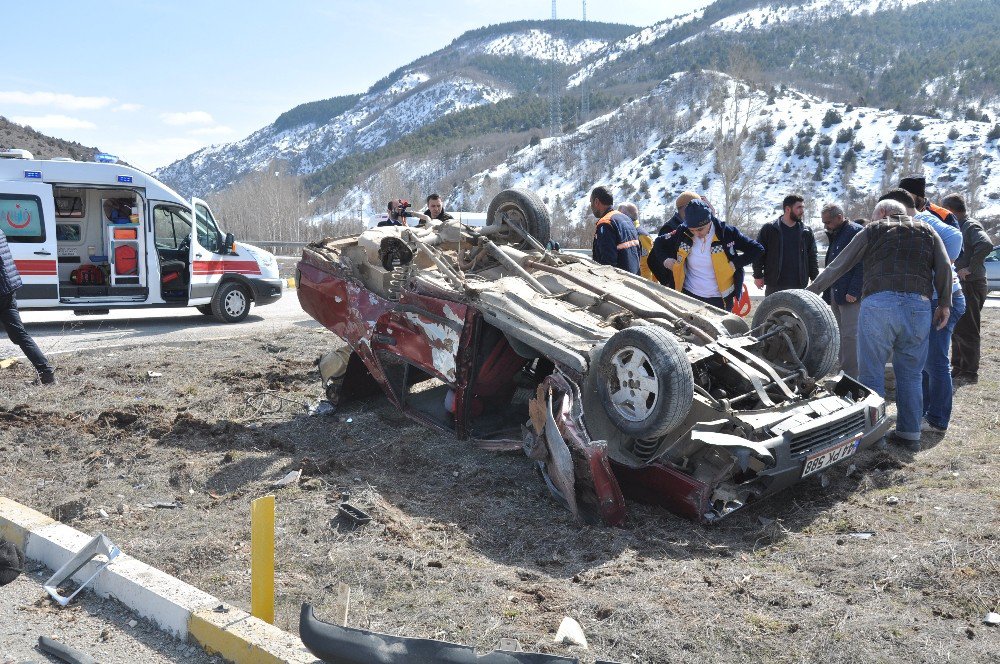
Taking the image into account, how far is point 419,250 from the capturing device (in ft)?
21.3

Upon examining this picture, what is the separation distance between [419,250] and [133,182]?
7330 mm

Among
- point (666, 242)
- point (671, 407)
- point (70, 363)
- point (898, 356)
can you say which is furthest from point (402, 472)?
point (70, 363)

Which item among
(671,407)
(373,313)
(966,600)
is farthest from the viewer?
(373,313)

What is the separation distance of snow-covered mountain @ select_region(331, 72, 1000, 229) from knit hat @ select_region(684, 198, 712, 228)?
3340cm

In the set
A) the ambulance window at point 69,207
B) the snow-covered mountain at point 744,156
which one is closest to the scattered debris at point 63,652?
the ambulance window at point 69,207

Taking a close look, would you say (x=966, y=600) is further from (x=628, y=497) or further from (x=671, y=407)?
(x=628, y=497)

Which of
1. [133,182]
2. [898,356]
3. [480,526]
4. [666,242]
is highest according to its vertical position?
[133,182]

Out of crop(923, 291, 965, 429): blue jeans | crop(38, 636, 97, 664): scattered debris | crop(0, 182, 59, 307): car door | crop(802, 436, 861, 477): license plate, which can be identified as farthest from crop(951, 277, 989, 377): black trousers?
crop(0, 182, 59, 307): car door

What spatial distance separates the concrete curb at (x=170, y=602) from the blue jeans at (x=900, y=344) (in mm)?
4517

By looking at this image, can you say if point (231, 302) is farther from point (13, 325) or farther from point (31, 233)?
point (13, 325)

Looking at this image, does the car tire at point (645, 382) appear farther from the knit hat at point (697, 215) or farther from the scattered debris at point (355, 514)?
the knit hat at point (697, 215)

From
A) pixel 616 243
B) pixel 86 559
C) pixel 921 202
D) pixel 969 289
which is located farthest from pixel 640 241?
pixel 86 559

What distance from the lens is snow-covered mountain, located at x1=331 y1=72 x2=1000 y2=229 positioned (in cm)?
6025

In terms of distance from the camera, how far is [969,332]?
7.89 m
